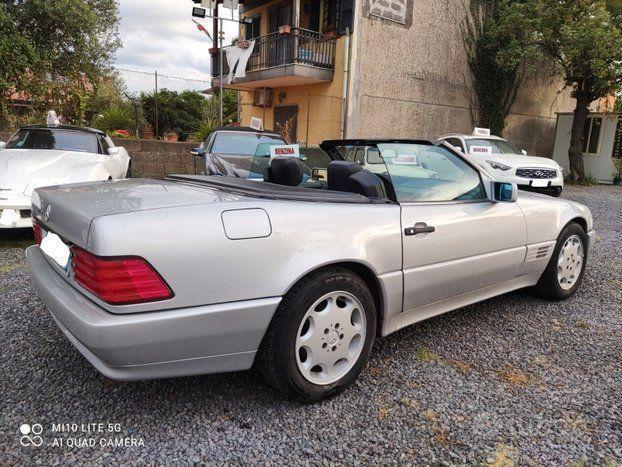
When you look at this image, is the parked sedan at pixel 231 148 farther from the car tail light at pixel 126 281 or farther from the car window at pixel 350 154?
the car tail light at pixel 126 281

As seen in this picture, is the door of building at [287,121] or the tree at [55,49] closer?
the tree at [55,49]

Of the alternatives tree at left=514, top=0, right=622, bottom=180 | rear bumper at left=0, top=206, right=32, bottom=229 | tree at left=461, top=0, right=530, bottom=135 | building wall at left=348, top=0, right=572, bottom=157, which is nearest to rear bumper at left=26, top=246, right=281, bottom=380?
rear bumper at left=0, top=206, right=32, bottom=229

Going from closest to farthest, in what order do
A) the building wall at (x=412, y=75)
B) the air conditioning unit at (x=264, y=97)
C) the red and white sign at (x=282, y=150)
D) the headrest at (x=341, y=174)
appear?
the headrest at (x=341, y=174) < the red and white sign at (x=282, y=150) < the building wall at (x=412, y=75) < the air conditioning unit at (x=264, y=97)

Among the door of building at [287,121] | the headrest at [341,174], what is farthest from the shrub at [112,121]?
the headrest at [341,174]

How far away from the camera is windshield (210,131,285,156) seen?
26.5 feet

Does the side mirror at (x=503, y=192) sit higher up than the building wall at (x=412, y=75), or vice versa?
the building wall at (x=412, y=75)

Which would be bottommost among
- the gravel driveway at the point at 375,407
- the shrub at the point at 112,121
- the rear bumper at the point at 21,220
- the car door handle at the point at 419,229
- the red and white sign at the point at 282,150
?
the gravel driveway at the point at 375,407

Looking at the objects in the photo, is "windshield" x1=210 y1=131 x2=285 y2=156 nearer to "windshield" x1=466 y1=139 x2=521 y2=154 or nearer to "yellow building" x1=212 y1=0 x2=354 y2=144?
"windshield" x1=466 y1=139 x2=521 y2=154

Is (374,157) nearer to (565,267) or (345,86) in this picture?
(565,267)

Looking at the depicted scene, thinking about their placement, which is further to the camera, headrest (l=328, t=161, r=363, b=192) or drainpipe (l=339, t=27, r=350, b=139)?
drainpipe (l=339, t=27, r=350, b=139)

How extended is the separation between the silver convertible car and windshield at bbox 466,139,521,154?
27.7ft

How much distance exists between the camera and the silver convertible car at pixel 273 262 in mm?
1819

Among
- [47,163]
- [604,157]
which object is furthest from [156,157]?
[604,157]

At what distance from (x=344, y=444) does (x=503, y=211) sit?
1.96 m
